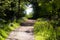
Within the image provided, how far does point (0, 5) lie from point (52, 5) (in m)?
3.47

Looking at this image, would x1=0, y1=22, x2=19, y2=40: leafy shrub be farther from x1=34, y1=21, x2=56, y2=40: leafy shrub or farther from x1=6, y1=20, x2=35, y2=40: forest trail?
x1=34, y1=21, x2=56, y2=40: leafy shrub

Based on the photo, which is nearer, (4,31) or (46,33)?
(46,33)

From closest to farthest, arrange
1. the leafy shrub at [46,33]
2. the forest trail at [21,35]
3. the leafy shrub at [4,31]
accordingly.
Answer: the leafy shrub at [46,33]
the leafy shrub at [4,31]
the forest trail at [21,35]

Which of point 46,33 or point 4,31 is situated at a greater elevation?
point 4,31

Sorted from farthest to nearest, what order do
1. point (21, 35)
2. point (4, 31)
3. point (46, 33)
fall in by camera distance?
point (21, 35) → point (4, 31) → point (46, 33)

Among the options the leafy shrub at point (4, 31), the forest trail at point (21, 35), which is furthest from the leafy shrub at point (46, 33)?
the leafy shrub at point (4, 31)

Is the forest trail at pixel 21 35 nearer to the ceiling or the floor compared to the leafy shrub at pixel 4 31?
nearer to the floor

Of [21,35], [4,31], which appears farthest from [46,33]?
[4,31]

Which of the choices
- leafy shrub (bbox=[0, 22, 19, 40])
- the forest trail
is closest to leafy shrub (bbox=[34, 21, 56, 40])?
the forest trail

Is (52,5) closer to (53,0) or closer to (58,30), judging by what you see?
(53,0)

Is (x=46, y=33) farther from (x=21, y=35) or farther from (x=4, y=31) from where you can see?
(x=4, y=31)

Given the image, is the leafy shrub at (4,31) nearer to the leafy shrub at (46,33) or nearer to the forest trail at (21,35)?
the forest trail at (21,35)

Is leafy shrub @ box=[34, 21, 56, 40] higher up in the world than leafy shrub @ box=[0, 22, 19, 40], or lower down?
lower down

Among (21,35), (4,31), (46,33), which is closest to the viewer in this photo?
(46,33)
